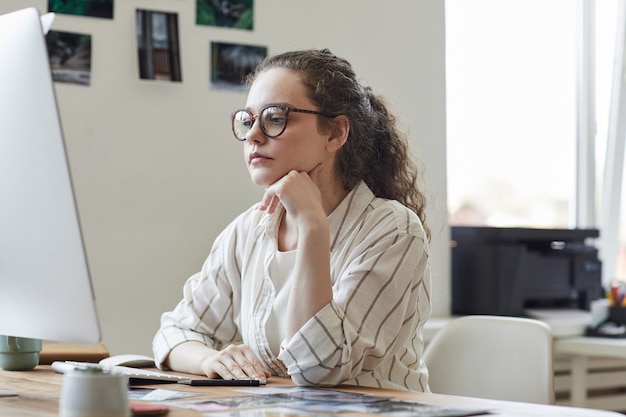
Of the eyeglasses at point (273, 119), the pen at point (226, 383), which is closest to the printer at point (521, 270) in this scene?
the eyeglasses at point (273, 119)

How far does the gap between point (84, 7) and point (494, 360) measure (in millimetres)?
1665

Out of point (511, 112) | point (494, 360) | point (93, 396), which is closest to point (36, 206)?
point (93, 396)

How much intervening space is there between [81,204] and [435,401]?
1778 mm

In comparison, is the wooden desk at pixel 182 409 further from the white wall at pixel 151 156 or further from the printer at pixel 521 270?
the printer at pixel 521 270

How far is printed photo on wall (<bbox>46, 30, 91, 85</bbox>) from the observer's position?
8.80 feet

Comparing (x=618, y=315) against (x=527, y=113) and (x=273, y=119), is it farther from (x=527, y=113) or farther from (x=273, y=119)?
(x=273, y=119)

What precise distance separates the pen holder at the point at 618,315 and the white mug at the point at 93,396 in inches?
123

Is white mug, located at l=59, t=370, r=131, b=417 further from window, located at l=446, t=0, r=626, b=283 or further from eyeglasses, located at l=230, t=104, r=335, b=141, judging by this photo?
window, located at l=446, t=0, r=626, b=283

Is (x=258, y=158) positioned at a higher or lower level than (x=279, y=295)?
higher

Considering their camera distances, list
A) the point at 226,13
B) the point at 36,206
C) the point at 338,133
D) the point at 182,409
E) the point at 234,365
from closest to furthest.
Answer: the point at 36,206, the point at 182,409, the point at 234,365, the point at 338,133, the point at 226,13

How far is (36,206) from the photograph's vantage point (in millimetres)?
989

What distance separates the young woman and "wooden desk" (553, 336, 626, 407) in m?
1.68

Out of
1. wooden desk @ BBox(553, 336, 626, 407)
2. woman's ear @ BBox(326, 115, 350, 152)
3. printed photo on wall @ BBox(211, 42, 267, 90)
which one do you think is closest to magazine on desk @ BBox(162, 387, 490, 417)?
woman's ear @ BBox(326, 115, 350, 152)

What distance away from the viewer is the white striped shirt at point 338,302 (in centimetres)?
146
